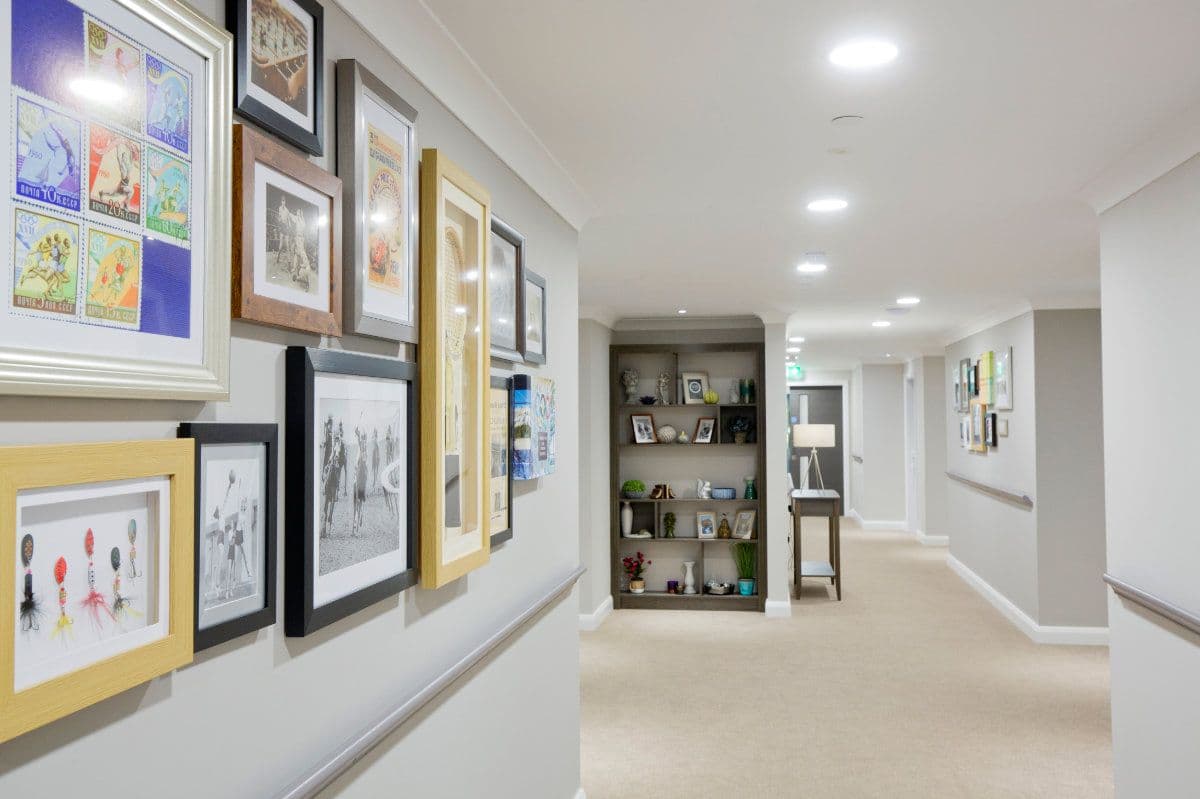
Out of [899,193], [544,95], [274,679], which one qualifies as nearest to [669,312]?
[899,193]

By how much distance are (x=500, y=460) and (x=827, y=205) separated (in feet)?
6.15

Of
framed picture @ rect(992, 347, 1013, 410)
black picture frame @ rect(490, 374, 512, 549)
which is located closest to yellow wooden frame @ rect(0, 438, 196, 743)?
black picture frame @ rect(490, 374, 512, 549)

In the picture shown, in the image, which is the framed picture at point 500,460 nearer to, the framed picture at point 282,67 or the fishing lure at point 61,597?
the framed picture at point 282,67

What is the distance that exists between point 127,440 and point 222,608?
1.00 ft

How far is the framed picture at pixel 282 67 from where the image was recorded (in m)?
1.31

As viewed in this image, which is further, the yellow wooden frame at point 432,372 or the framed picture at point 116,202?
the yellow wooden frame at point 432,372

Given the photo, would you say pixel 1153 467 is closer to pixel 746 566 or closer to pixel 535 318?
pixel 535 318

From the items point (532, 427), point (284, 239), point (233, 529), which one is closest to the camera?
point (233, 529)

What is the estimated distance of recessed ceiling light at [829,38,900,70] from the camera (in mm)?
2082

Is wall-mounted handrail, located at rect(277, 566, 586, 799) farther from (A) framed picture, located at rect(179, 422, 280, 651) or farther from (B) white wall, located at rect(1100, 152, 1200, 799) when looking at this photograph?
(B) white wall, located at rect(1100, 152, 1200, 799)

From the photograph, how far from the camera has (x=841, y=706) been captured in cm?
498

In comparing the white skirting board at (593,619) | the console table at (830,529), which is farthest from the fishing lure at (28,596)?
the console table at (830,529)

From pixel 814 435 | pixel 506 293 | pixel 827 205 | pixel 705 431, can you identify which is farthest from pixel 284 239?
pixel 814 435

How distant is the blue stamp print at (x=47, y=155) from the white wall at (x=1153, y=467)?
279 cm
